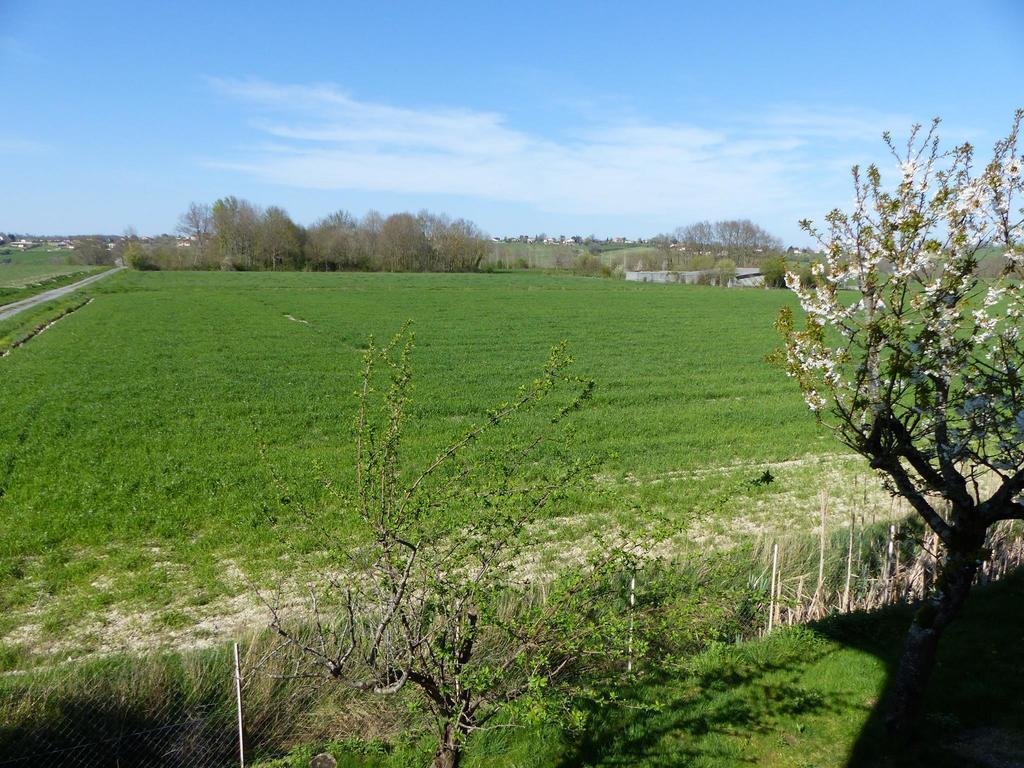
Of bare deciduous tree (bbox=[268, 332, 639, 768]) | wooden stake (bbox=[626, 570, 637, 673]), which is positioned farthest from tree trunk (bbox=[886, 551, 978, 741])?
bare deciduous tree (bbox=[268, 332, 639, 768])

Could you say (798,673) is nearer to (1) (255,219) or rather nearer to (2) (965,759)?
(2) (965,759)

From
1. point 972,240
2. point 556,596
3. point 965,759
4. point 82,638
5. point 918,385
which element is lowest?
point 82,638

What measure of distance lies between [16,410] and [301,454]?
9.93 metres

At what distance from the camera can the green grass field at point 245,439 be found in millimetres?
9719

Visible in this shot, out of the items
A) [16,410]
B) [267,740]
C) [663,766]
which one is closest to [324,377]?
[16,410]

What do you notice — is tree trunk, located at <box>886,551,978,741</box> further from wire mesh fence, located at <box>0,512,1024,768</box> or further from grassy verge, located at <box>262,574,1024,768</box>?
wire mesh fence, located at <box>0,512,1024,768</box>

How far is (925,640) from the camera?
565cm

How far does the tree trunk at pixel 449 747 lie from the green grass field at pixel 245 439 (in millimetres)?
2247

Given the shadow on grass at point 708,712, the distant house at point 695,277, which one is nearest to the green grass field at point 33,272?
the shadow on grass at point 708,712

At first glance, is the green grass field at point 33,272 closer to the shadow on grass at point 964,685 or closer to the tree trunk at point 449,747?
the tree trunk at point 449,747

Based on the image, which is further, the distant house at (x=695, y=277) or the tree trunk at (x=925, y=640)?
the distant house at (x=695, y=277)

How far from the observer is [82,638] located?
8219 mm

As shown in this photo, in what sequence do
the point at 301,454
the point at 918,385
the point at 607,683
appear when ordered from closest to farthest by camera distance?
the point at 918,385, the point at 607,683, the point at 301,454

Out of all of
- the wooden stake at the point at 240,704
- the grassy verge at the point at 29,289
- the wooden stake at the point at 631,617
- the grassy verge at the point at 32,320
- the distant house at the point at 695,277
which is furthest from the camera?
the distant house at the point at 695,277
